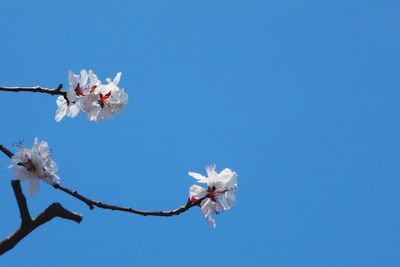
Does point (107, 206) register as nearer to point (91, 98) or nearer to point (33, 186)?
point (33, 186)

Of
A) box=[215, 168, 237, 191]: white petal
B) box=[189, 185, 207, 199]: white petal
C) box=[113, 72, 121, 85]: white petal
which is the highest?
box=[113, 72, 121, 85]: white petal

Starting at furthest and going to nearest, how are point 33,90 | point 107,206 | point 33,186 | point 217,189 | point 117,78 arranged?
point 117,78 → point 217,189 → point 33,90 → point 33,186 → point 107,206

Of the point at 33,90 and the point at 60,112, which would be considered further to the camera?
the point at 60,112

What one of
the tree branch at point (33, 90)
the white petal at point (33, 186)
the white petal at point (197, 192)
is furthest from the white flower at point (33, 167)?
the white petal at point (197, 192)

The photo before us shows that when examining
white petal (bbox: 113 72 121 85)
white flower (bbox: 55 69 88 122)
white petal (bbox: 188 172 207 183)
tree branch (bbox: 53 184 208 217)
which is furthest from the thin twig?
white petal (bbox: 113 72 121 85)

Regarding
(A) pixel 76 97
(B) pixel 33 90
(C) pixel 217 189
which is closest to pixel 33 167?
(B) pixel 33 90

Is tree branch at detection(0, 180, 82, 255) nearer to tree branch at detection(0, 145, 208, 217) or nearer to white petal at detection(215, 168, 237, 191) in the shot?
tree branch at detection(0, 145, 208, 217)
